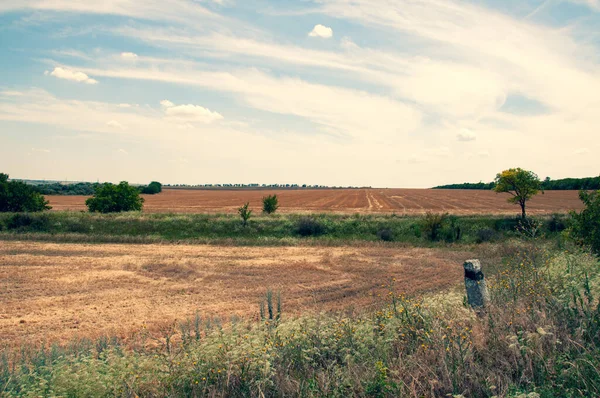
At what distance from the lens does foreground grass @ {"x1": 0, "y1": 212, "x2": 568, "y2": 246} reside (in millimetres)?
34969

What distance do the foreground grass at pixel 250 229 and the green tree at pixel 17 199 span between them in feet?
21.7

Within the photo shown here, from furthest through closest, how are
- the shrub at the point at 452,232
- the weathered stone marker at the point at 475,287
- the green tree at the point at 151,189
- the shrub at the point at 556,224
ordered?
the green tree at the point at 151,189
the shrub at the point at 452,232
the shrub at the point at 556,224
the weathered stone marker at the point at 475,287

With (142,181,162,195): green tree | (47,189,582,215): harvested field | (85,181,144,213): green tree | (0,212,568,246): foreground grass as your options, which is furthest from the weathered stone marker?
(142,181,162,195): green tree

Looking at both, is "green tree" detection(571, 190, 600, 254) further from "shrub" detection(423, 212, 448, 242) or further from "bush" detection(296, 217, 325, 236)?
"bush" detection(296, 217, 325, 236)

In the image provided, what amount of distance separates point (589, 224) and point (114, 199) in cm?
5029

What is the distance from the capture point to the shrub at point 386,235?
116 feet

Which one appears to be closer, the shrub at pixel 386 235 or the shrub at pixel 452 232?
the shrub at pixel 452 232

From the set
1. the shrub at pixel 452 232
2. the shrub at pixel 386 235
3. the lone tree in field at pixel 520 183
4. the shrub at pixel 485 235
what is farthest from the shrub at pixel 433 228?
the lone tree in field at pixel 520 183

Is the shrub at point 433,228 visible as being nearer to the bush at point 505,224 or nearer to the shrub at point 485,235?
the shrub at point 485,235

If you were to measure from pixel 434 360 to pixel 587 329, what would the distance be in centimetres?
191

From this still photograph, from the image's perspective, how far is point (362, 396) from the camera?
161 inches

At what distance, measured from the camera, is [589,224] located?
12516 mm

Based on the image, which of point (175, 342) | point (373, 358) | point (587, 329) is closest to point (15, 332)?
point (175, 342)

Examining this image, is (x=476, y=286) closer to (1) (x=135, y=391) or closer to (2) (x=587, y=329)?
(2) (x=587, y=329)
